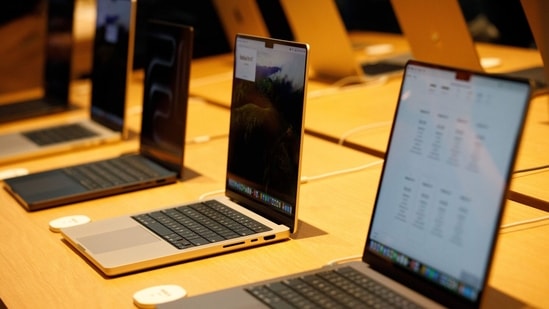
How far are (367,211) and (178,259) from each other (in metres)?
0.42

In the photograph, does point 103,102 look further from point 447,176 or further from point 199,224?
point 447,176

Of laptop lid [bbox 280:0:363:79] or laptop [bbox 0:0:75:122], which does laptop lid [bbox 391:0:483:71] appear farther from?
laptop [bbox 0:0:75:122]

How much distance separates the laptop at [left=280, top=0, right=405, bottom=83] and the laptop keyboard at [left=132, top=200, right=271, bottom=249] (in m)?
1.26

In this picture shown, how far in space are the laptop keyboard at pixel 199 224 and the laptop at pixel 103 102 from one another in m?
0.74

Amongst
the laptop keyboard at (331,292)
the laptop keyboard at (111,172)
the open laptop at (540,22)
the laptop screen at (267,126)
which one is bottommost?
the laptop keyboard at (111,172)

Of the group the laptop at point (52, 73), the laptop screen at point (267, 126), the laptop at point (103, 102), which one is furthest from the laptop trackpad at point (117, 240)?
the laptop at point (52, 73)

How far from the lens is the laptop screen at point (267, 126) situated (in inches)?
60.9

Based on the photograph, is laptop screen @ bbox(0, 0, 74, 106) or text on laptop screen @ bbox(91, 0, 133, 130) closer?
text on laptop screen @ bbox(91, 0, 133, 130)

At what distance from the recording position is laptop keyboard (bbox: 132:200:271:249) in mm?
1561

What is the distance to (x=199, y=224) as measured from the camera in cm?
163

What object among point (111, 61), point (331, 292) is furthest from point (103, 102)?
point (331, 292)

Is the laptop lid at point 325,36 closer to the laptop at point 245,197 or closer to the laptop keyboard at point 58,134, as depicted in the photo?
the laptop keyboard at point 58,134

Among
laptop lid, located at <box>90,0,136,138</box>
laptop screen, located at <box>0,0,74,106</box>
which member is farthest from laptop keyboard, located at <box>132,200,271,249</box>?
laptop screen, located at <box>0,0,74,106</box>

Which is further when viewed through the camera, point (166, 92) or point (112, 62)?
point (112, 62)
